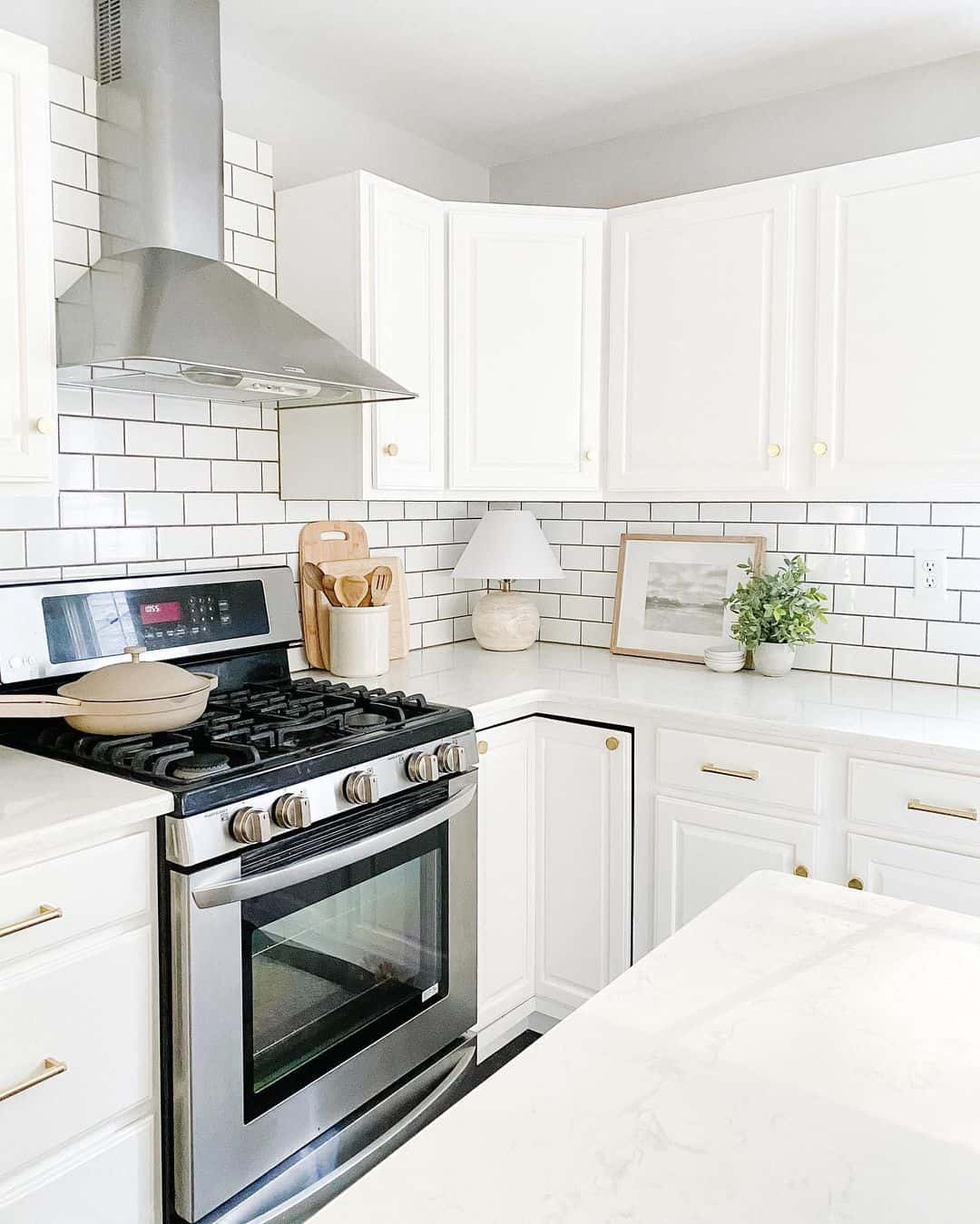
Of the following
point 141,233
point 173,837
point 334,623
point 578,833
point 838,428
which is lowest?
point 578,833

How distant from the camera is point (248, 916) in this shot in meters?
1.81

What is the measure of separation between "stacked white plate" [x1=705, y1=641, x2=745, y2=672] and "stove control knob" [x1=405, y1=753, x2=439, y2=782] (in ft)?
3.44

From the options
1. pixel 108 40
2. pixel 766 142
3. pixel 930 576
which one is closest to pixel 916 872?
pixel 930 576

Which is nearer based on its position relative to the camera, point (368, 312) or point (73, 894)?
point (73, 894)

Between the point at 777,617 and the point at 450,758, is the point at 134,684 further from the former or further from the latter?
the point at 777,617

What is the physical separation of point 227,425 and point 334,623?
0.58 meters

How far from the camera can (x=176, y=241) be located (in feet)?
7.26

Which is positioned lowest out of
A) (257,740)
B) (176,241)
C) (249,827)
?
(249,827)

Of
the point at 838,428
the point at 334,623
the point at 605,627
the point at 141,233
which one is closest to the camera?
the point at 141,233

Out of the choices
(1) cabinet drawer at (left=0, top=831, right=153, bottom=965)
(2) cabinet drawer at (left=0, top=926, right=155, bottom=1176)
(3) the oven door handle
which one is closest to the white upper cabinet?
(3) the oven door handle

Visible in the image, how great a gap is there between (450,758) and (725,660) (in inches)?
39.2

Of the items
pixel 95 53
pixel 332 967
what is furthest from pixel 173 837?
pixel 95 53

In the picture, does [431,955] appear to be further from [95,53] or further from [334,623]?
[95,53]

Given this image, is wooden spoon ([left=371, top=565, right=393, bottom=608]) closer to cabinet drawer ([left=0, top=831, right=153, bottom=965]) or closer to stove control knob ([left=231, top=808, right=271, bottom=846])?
stove control knob ([left=231, top=808, right=271, bottom=846])
